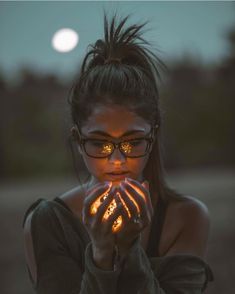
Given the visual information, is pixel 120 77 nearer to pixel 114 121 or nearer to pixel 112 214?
pixel 114 121

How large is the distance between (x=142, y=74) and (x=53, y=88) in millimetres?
8643

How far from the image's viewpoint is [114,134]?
5.52 ft

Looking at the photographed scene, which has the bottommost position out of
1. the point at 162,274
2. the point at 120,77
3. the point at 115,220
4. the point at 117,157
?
the point at 162,274

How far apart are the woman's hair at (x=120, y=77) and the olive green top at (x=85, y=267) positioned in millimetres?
326

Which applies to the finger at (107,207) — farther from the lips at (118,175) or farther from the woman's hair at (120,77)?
the woman's hair at (120,77)

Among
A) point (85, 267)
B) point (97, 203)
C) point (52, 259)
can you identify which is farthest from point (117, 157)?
point (52, 259)

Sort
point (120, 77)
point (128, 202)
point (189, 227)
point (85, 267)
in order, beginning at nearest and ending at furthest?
point (128, 202)
point (85, 267)
point (120, 77)
point (189, 227)

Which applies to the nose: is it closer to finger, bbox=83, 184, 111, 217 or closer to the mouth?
the mouth

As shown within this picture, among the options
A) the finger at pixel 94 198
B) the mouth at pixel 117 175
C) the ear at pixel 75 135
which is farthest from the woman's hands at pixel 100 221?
the ear at pixel 75 135

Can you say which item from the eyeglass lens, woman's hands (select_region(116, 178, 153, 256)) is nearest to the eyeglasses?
the eyeglass lens

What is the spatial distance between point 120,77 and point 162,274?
69cm

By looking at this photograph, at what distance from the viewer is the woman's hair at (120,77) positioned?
1.76 m

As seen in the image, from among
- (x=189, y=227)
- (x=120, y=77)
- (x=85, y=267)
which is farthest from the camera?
(x=189, y=227)

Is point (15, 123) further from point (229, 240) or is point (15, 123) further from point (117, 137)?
point (117, 137)
